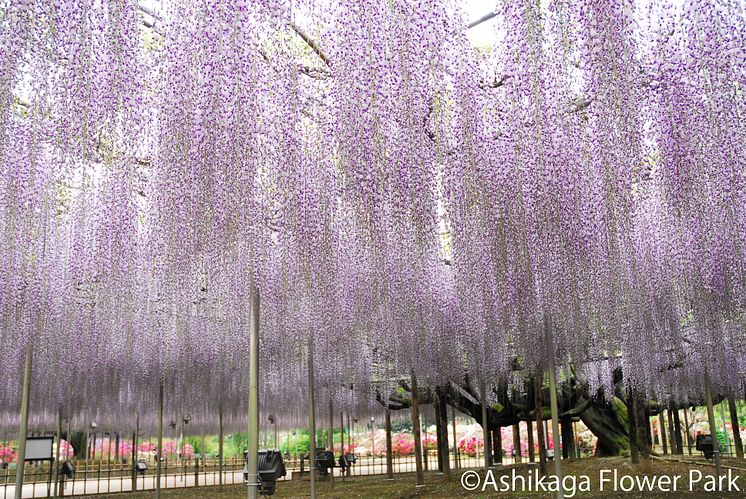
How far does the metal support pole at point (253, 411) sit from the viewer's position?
638 cm

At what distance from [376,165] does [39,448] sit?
39.0 ft

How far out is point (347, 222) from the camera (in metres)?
8.59

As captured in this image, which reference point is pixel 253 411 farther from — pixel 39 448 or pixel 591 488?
pixel 39 448

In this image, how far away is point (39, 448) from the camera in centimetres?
1428

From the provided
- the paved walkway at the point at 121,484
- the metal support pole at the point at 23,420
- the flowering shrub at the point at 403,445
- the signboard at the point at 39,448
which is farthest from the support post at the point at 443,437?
the flowering shrub at the point at 403,445

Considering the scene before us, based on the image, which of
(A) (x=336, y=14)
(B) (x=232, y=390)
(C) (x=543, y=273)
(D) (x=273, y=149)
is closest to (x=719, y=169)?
(C) (x=543, y=273)

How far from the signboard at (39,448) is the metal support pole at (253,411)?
9506 mm

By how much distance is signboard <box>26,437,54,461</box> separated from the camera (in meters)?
13.9

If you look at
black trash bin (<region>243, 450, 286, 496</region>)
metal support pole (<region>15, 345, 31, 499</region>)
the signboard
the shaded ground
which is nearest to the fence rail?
the signboard

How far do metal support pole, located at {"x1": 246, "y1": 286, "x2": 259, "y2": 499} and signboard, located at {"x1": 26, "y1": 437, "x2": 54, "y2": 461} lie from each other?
9.51m

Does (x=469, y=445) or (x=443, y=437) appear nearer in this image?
(x=443, y=437)

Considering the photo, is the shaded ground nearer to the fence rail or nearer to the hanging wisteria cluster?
the hanging wisteria cluster

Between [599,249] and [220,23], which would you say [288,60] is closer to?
[220,23]

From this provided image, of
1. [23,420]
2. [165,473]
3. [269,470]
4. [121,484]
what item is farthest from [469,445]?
[23,420]
